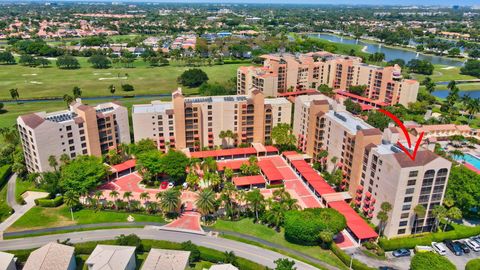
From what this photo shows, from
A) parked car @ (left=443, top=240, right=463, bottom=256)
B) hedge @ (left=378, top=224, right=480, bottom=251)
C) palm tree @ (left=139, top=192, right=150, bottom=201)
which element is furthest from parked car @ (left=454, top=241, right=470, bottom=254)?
palm tree @ (left=139, top=192, right=150, bottom=201)

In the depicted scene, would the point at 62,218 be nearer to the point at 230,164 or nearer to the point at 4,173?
the point at 4,173

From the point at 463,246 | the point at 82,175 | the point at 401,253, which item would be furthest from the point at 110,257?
the point at 463,246

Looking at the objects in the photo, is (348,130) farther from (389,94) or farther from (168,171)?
(389,94)

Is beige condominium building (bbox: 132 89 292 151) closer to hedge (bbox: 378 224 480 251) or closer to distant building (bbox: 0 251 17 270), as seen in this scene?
distant building (bbox: 0 251 17 270)

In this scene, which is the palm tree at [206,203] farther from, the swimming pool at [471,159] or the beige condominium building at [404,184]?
the swimming pool at [471,159]

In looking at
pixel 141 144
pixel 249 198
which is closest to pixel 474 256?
pixel 249 198

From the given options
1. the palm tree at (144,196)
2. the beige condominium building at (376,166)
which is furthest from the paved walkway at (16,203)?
the beige condominium building at (376,166)

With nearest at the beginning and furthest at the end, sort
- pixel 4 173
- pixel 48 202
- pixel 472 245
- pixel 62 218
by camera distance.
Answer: pixel 472 245 < pixel 62 218 < pixel 48 202 < pixel 4 173
